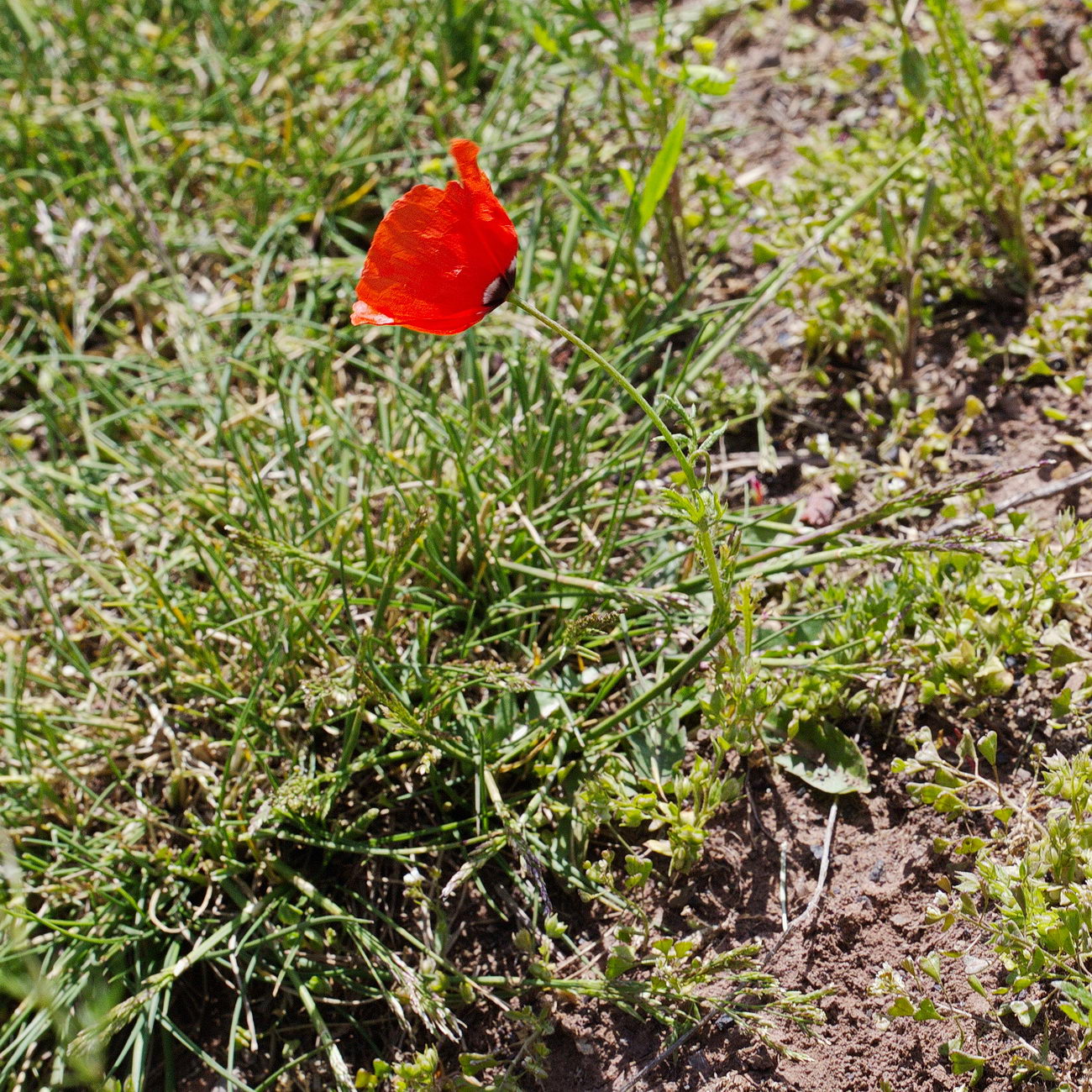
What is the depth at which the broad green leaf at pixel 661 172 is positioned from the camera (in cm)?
236

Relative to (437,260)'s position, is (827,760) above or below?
below

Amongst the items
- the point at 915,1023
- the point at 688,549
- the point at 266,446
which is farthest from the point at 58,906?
the point at 915,1023

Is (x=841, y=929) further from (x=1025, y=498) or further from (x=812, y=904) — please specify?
(x=1025, y=498)

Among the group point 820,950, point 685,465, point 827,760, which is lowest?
point 820,950

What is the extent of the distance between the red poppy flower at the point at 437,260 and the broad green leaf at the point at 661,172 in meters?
0.95

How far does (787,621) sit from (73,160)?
2.78m

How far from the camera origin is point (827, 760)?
1.95m

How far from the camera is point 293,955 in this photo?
1.84 m

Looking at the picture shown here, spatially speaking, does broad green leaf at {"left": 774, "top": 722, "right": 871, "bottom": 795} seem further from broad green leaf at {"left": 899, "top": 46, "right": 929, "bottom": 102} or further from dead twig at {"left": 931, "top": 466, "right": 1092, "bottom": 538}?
broad green leaf at {"left": 899, "top": 46, "right": 929, "bottom": 102}

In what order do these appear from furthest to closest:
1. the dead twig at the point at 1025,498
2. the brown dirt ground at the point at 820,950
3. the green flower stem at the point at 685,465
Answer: the dead twig at the point at 1025,498 < the brown dirt ground at the point at 820,950 < the green flower stem at the point at 685,465

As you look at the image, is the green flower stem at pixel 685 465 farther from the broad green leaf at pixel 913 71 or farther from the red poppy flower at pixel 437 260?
the broad green leaf at pixel 913 71

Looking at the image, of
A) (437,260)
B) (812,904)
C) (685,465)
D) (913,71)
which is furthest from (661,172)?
(812,904)

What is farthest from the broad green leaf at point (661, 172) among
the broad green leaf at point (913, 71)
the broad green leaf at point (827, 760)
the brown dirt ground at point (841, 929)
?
the broad green leaf at point (827, 760)

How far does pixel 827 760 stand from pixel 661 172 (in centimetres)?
135
